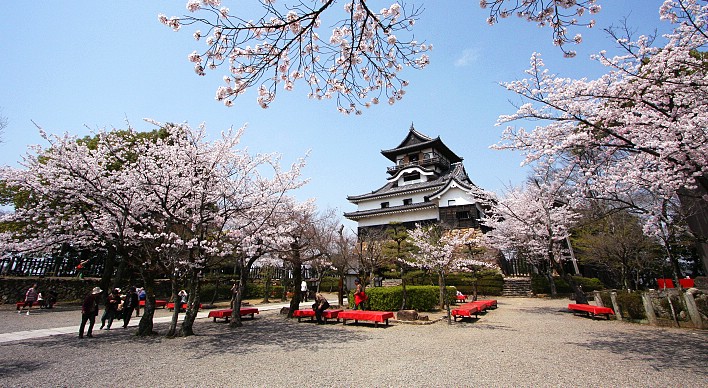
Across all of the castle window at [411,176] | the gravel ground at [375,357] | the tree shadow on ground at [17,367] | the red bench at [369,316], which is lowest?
the gravel ground at [375,357]

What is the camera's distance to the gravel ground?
5656mm

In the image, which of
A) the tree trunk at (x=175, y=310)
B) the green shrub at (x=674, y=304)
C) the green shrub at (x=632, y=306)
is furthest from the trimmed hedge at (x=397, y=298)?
the tree trunk at (x=175, y=310)

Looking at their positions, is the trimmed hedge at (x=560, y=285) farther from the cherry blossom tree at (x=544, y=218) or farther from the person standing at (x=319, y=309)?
the person standing at (x=319, y=309)

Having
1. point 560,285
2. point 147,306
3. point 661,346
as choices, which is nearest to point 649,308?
point 661,346

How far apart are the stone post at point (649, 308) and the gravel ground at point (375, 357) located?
585 mm

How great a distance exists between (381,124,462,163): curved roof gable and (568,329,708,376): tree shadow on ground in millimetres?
30883

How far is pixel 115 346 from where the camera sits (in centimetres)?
866

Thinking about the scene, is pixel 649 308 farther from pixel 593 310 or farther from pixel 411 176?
pixel 411 176

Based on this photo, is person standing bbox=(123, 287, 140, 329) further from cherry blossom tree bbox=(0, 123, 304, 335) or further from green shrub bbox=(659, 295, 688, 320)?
green shrub bbox=(659, 295, 688, 320)

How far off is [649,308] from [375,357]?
10449 mm

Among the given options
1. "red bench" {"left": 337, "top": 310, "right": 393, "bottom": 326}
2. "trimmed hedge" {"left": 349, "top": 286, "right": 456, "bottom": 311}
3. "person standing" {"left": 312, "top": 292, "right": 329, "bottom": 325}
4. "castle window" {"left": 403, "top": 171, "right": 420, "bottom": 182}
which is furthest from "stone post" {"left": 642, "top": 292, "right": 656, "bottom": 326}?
"castle window" {"left": 403, "top": 171, "right": 420, "bottom": 182}

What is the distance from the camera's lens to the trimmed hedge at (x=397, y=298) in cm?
1525

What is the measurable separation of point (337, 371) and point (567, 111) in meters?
8.04

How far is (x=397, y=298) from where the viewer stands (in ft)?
50.3
